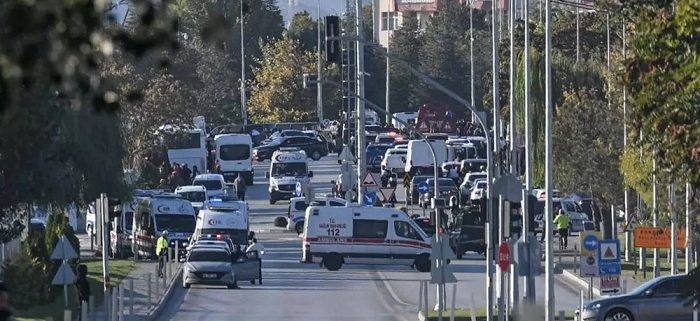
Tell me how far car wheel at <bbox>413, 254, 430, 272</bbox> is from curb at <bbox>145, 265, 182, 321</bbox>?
7240mm

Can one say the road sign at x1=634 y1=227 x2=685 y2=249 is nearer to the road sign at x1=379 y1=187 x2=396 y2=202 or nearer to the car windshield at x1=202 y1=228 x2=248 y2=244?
the car windshield at x1=202 y1=228 x2=248 y2=244

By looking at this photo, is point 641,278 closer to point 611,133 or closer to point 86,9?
point 611,133

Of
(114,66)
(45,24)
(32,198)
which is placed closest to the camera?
(45,24)

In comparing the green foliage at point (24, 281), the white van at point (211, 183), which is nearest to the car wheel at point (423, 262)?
the green foliage at point (24, 281)

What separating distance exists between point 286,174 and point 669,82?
60871 mm

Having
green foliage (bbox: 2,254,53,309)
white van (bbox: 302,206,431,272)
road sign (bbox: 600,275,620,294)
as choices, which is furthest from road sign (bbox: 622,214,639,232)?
green foliage (bbox: 2,254,53,309)

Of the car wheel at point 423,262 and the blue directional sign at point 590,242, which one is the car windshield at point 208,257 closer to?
the car wheel at point 423,262

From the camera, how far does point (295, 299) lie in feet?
140

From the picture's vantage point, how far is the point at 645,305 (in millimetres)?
33000

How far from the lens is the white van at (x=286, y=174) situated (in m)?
80.4

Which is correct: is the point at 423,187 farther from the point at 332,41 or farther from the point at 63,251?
the point at 63,251

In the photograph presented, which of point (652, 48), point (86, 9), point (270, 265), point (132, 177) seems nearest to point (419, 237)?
point (270, 265)

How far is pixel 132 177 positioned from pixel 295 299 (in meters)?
19.5

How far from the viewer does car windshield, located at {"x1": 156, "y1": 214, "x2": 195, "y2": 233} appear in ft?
186
